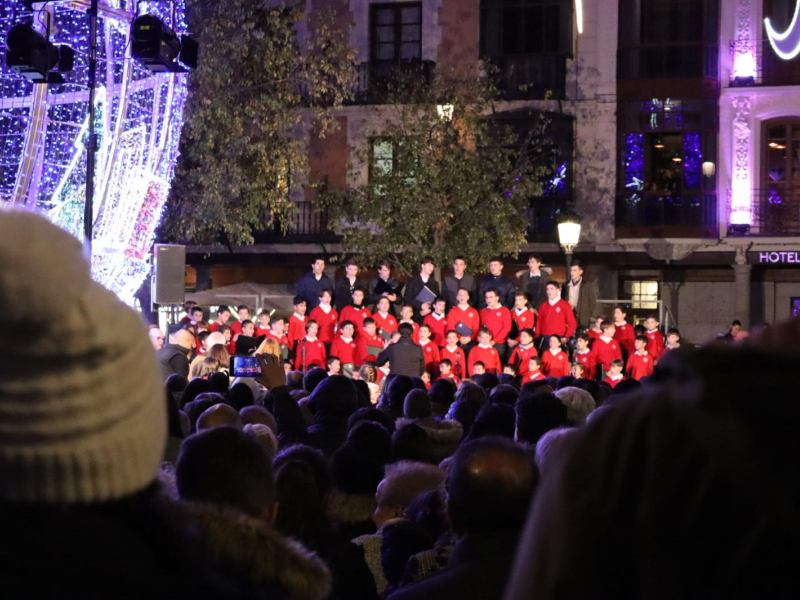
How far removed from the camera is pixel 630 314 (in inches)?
1078

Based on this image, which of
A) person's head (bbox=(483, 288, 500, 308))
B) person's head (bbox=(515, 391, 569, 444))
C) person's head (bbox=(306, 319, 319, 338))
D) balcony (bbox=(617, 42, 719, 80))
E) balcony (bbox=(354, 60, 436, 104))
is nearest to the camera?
person's head (bbox=(515, 391, 569, 444))

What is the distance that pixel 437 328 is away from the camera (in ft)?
59.5

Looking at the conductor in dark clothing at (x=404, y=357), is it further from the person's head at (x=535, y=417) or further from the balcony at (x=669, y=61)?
the balcony at (x=669, y=61)

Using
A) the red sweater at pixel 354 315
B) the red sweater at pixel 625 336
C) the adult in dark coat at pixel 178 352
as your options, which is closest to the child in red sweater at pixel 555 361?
the red sweater at pixel 625 336

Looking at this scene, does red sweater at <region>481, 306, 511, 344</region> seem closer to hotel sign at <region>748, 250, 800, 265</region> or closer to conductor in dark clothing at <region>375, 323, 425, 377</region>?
conductor in dark clothing at <region>375, 323, 425, 377</region>

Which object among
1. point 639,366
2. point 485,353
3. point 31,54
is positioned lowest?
point 639,366

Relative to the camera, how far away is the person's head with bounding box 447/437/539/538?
3.22 meters

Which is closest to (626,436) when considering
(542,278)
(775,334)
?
(775,334)

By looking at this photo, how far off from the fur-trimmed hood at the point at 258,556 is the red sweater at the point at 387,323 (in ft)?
53.1

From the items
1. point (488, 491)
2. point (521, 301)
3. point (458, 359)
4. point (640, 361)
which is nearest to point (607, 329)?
point (640, 361)

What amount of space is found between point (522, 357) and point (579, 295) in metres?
2.79

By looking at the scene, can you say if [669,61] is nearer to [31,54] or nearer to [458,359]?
[458,359]

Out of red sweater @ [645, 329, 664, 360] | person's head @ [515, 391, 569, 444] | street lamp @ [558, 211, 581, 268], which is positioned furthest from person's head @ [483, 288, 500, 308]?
person's head @ [515, 391, 569, 444]

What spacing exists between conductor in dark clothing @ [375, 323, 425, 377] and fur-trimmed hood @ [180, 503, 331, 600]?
13.9m
